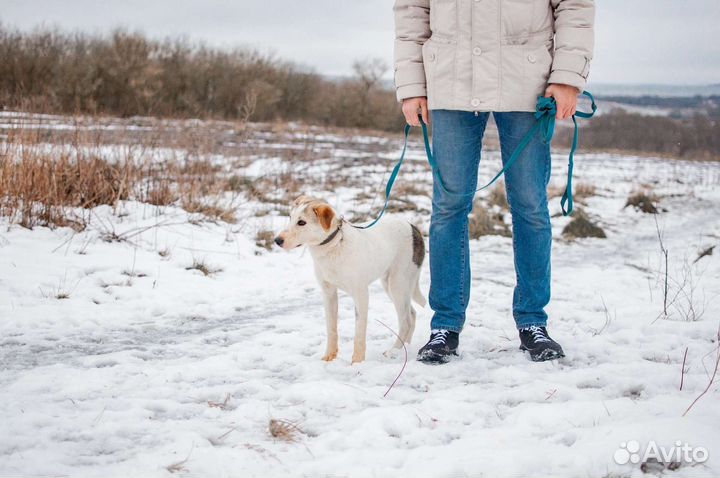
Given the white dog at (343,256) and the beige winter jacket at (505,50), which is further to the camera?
the white dog at (343,256)

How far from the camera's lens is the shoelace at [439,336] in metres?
3.48

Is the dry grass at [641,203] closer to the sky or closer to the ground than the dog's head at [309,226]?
closer to the ground

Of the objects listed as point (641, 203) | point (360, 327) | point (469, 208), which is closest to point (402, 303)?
point (360, 327)

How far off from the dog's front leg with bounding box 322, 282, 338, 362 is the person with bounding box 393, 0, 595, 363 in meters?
0.60

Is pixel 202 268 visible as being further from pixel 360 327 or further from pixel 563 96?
pixel 563 96

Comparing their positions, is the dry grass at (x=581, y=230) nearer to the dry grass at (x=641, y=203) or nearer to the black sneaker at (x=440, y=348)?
the dry grass at (x=641, y=203)

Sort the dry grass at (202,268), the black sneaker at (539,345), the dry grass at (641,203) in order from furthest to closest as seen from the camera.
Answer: the dry grass at (641,203), the dry grass at (202,268), the black sneaker at (539,345)

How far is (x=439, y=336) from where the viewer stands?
3.52m

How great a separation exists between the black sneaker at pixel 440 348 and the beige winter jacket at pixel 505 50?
1475 mm

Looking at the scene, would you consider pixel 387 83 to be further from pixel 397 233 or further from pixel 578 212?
pixel 397 233

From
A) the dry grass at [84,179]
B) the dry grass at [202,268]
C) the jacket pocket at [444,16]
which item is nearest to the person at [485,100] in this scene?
the jacket pocket at [444,16]

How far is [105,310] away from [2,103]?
14.4 feet

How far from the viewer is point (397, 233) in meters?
4.07

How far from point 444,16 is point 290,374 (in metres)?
2.41
